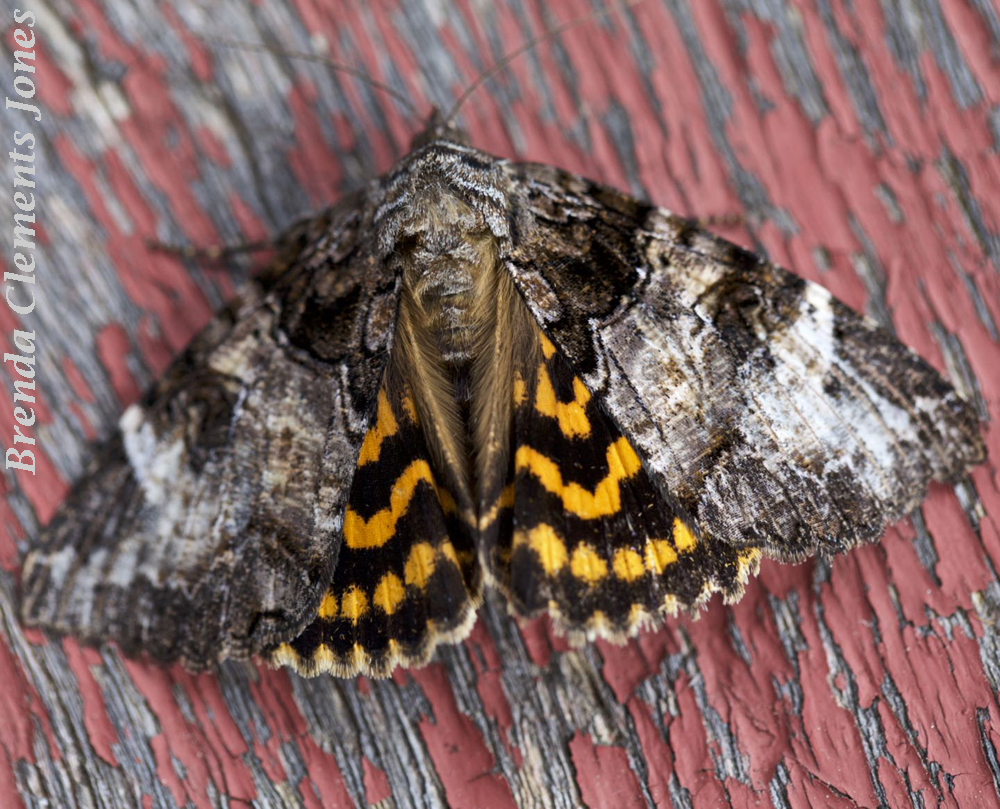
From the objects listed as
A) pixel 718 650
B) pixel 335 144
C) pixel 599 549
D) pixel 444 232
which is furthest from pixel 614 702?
pixel 335 144

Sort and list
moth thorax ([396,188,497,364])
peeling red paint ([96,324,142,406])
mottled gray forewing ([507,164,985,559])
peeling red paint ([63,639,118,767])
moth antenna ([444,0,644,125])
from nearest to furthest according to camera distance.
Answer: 1. mottled gray forewing ([507,164,985,559])
2. moth thorax ([396,188,497,364])
3. peeling red paint ([63,639,118,767])
4. peeling red paint ([96,324,142,406])
5. moth antenna ([444,0,644,125])

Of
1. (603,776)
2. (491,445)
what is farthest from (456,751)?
(491,445)

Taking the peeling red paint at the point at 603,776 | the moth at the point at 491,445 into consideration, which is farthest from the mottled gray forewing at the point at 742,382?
the peeling red paint at the point at 603,776

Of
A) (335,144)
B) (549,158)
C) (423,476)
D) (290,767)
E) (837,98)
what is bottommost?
(290,767)

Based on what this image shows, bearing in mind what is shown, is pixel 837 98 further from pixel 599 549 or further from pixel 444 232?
pixel 599 549

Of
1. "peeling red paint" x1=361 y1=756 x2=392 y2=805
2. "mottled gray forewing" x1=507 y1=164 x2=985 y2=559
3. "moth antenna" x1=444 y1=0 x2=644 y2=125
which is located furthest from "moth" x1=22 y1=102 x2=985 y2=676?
"moth antenna" x1=444 y1=0 x2=644 y2=125

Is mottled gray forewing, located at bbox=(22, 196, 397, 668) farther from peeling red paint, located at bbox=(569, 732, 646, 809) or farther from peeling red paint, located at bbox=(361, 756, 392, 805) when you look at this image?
peeling red paint, located at bbox=(569, 732, 646, 809)
